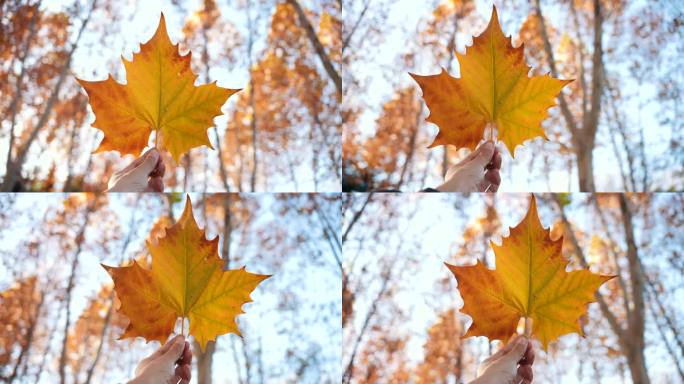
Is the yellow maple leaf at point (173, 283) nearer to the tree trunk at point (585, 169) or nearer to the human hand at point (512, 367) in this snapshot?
the human hand at point (512, 367)

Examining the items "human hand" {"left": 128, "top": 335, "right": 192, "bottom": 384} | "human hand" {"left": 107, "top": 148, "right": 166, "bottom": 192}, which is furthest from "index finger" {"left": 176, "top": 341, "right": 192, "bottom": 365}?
"human hand" {"left": 107, "top": 148, "right": 166, "bottom": 192}

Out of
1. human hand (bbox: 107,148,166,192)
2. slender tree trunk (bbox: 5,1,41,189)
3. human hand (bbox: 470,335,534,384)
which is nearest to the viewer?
human hand (bbox: 470,335,534,384)

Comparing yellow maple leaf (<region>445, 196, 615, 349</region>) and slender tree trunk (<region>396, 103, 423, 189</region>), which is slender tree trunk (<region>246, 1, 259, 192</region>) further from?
yellow maple leaf (<region>445, 196, 615, 349</region>)

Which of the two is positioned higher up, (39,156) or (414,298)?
(39,156)

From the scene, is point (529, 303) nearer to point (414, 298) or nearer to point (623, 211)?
point (414, 298)

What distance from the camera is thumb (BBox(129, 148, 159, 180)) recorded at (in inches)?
49.8

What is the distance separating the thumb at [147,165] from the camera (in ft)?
4.15

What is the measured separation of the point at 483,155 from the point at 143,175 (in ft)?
1.47

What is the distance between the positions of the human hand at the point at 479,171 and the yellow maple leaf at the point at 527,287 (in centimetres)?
9

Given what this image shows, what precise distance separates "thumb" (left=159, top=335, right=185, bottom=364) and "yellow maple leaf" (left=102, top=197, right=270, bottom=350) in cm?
3

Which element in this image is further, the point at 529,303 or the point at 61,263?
the point at 61,263

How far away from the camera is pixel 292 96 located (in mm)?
1598

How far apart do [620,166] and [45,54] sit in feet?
3.21

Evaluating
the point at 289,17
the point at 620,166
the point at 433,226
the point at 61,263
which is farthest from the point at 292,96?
the point at 620,166
